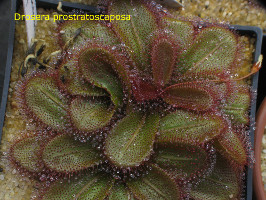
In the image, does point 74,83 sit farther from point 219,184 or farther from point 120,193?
point 219,184

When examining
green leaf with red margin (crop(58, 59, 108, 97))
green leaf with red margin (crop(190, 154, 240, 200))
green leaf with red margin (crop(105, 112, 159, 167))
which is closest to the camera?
green leaf with red margin (crop(105, 112, 159, 167))

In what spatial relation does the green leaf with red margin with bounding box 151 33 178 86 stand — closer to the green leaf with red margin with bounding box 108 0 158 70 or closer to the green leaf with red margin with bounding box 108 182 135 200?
the green leaf with red margin with bounding box 108 0 158 70

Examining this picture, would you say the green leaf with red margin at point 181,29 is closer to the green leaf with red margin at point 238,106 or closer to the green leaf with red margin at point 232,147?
the green leaf with red margin at point 238,106

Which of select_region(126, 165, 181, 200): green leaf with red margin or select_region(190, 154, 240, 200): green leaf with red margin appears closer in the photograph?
select_region(126, 165, 181, 200): green leaf with red margin

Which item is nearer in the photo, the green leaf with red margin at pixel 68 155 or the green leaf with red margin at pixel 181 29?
the green leaf with red margin at pixel 68 155

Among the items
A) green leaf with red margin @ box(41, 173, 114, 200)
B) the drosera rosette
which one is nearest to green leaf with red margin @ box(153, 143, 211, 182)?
the drosera rosette

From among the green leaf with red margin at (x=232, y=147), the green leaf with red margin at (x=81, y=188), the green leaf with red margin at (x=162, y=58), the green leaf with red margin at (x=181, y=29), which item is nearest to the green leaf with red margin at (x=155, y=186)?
the green leaf with red margin at (x=81, y=188)

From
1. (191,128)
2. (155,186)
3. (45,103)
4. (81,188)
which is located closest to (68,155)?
(81,188)
